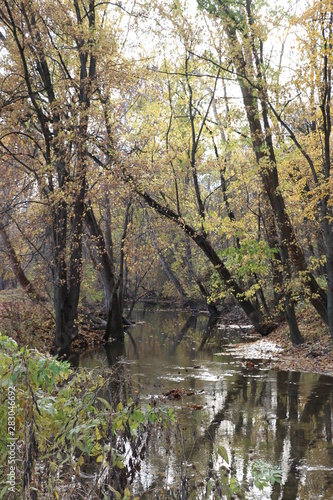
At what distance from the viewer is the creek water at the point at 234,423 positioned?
5336 mm

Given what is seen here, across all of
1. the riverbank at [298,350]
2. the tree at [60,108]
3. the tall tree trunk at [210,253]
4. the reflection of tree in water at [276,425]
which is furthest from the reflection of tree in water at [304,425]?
the tall tree trunk at [210,253]

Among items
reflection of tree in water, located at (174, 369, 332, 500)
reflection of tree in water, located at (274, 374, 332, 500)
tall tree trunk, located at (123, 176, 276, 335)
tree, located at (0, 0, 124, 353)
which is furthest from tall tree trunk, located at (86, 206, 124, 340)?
reflection of tree in water, located at (274, 374, 332, 500)

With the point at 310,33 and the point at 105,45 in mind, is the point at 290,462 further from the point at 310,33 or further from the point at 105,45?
the point at 105,45

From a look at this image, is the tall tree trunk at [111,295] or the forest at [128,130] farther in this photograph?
the tall tree trunk at [111,295]

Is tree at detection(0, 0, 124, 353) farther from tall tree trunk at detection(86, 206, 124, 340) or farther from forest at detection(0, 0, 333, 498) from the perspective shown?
tall tree trunk at detection(86, 206, 124, 340)

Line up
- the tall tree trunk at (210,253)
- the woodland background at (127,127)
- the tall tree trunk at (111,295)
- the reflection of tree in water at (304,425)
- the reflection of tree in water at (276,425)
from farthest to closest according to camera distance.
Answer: the tall tree trunk at (111,295) → the tall tree trunk at (210,253) → the woodland background at (127,127) → the reflection of tree in water at (276,425) → the reflection of tree in water at (304,425)

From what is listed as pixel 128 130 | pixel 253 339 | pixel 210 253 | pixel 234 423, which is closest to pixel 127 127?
pixel 128 130

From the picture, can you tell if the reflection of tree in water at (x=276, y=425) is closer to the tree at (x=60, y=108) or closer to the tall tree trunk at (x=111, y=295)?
the tree at (x=60, y=108)

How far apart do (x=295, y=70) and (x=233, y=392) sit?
6.76 metres

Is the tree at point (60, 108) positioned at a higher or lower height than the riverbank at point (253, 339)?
higher

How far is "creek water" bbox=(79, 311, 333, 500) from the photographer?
5.34 metres

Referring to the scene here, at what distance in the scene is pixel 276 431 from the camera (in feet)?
24.1

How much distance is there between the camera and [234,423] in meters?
7.87

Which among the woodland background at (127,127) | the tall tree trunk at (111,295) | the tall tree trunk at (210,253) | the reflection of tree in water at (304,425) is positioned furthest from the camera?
the tall tree trunk at (111,295)
